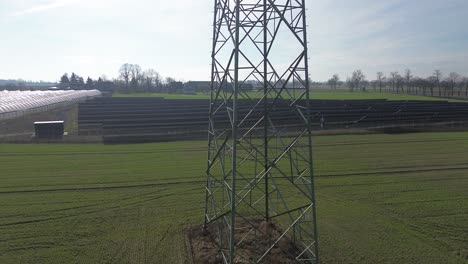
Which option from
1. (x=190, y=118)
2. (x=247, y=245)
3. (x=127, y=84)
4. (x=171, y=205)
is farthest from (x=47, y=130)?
(x=127, y=84)

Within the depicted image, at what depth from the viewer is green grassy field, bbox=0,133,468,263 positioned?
42.5ft

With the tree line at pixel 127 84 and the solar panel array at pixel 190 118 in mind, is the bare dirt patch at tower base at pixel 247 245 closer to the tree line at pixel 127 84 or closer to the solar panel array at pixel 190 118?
the solar panel array at pixel 190 118

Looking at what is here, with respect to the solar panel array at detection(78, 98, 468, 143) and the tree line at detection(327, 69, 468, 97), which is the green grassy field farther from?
the tree line at detection(327, 69, 468, 97)

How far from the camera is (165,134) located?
1524 inches

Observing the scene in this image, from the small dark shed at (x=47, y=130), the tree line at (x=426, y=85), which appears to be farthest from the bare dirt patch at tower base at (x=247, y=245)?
the tree line at (x=426, y=85)

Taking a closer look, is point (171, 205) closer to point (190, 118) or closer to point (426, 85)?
point (190, 118)

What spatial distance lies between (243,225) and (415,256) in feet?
20.7

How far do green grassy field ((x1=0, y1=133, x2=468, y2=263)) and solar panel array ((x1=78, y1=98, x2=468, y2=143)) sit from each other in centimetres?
968

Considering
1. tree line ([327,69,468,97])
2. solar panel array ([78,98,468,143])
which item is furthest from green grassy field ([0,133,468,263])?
tree line ([327,69,468,97])

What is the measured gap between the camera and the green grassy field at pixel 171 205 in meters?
13.0

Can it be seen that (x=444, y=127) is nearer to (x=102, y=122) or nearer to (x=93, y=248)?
(x=102, y=122)

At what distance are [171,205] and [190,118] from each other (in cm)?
3273

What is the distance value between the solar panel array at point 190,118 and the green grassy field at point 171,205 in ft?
31.8

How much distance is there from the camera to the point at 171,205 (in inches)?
689
